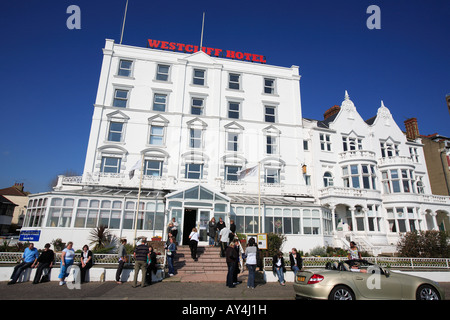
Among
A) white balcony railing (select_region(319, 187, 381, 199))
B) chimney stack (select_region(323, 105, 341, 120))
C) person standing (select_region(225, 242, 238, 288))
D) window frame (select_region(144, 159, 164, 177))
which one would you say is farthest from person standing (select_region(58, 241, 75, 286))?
chimney stack (select_region(323, 105, 341, 120))

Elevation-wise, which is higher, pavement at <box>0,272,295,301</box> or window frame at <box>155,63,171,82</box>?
window frame at <box>155,63,171,82</box>

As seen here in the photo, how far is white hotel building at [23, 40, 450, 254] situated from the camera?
19969 mm

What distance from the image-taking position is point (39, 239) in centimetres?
1719

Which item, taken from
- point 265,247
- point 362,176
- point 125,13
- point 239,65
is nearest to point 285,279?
point 265,247

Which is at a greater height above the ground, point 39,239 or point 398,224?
point 398,224

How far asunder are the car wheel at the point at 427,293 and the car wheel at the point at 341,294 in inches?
88.9

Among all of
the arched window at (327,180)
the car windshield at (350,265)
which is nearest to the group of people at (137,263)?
the car windshield at (350,265)

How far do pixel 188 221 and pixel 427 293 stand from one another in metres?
14.8

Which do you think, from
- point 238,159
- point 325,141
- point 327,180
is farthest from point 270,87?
point 327,180

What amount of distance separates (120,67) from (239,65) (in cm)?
1229

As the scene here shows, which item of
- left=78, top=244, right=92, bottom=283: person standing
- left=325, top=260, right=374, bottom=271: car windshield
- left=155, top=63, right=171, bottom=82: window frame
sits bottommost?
left=78, top=244, right=92, bottom=283: person standing

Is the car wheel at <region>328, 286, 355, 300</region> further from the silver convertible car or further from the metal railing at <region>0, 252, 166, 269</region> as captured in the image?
the metal railing at <region>0, 252, 166, 269</region>
